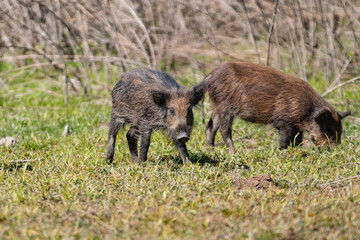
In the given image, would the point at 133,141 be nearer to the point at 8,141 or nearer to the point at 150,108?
the point at 150,108

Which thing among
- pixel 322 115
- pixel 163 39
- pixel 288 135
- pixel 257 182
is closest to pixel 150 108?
pixel 257 182

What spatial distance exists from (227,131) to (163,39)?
4069 millimetres

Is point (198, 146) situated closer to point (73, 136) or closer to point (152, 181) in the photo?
point (73, 136)

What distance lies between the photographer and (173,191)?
4586mm

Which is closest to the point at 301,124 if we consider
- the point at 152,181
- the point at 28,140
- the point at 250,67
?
the point at 250,67

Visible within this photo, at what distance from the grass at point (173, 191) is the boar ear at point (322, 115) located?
44 centimetres

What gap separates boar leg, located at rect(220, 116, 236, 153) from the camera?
703 centimetres

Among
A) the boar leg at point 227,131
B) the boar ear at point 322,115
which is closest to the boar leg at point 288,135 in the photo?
the boar ear at point 322,115

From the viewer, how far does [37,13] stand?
11242 millimetres

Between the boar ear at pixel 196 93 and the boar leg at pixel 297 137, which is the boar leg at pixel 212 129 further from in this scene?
the boar ear at pixel 196 93

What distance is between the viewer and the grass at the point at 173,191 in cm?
A: 366

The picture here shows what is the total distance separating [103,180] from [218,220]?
5.06 feet

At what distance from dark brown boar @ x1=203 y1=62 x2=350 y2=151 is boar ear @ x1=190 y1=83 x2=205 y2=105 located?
4.08ft

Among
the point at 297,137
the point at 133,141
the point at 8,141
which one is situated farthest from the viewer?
the point at 297,137
